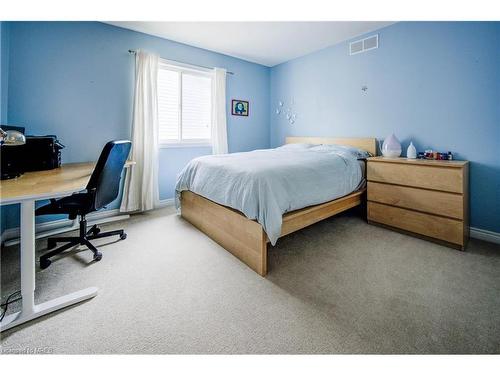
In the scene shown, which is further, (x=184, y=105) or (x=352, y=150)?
(x=184, y=105)

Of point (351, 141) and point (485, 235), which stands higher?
point (351, 141)

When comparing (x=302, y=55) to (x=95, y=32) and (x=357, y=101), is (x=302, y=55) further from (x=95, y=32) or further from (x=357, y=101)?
(x=95, y=32)

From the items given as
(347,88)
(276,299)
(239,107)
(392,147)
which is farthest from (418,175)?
(239,107)

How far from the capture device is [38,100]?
2.58 meters

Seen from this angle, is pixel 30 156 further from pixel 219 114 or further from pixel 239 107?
pixel 239 107

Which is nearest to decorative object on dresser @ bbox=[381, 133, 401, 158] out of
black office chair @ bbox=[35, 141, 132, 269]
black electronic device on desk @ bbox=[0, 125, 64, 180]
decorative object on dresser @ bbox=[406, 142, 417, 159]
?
decorative object on dresser @ bbox=[406, 142, 417, 159]

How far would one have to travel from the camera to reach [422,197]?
7.89 ft

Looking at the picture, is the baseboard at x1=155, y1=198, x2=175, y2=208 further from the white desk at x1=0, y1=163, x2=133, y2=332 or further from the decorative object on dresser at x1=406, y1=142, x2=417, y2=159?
the decorative object on dresser at x1=406, y1=142, x2=417, y2=159

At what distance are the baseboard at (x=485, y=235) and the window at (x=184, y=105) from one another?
3662 mm

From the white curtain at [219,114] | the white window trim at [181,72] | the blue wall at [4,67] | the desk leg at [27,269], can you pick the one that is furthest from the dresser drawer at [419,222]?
the blue wall at [4,67]

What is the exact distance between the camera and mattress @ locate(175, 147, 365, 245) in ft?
6.04

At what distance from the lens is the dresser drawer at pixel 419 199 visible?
7.24 feet

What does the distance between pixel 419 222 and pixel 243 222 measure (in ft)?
6.06
